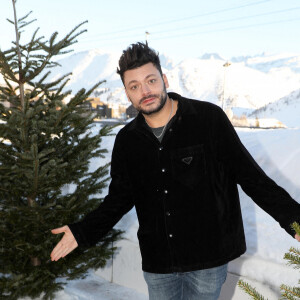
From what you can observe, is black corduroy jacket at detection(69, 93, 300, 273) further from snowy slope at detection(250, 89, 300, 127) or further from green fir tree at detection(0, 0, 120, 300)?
snowy slope at detection(250, 89, 300, 127)

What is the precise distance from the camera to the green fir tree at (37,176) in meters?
3.47

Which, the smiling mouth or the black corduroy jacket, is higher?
the smiling mouth

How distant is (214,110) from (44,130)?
6.27ft

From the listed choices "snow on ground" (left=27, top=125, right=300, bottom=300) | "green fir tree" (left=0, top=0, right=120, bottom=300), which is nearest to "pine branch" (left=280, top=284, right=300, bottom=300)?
"snow on ground" (left=27, top=125, right=300, bottom=300)

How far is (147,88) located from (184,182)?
2.19 feet

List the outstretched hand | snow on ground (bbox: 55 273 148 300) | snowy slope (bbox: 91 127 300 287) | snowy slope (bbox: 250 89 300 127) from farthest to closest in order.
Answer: snowy slope (bbox: 250 89 300 127), snow on ground (bbox: 55 273 148 300), snowy slope (bbox: 91 127 300 287), the outstretched hand

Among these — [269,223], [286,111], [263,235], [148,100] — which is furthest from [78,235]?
[286,111]

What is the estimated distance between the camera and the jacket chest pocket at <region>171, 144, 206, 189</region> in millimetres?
2389

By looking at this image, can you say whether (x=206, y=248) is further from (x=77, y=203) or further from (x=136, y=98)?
(x=77, y=203)

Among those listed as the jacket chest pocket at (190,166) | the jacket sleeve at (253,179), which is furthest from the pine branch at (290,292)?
the jacket chest pocket at (190,166)

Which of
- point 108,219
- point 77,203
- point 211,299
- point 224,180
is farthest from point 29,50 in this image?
point 211,299

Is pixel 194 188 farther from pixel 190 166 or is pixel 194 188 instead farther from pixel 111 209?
pixel 111 209

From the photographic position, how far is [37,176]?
3.33m

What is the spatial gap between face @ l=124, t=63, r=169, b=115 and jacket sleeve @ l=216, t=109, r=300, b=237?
41 centimetres
